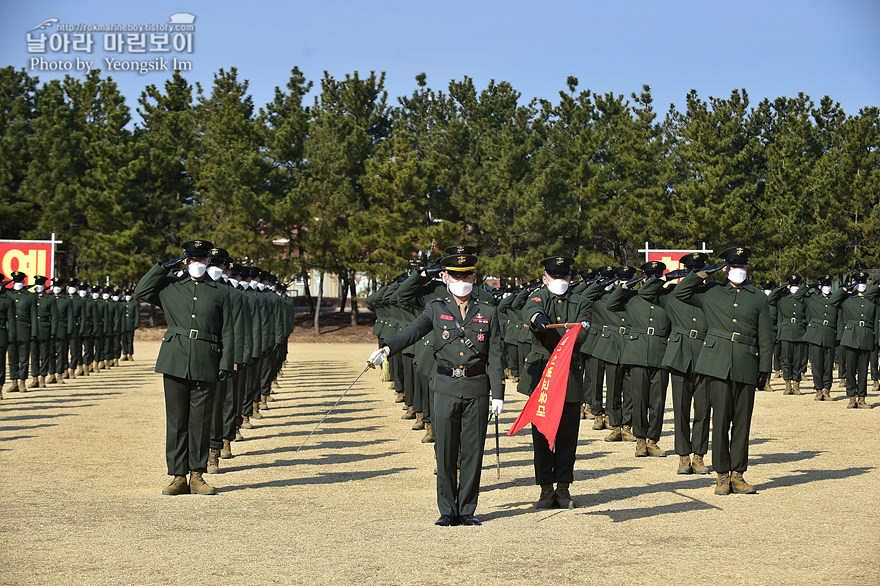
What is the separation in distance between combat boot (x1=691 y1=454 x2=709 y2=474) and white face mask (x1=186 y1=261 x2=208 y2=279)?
5399 mm

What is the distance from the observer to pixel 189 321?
9.75 metres

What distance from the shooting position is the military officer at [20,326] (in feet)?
67.0

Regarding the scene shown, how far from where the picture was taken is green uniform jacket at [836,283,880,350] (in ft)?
61.5

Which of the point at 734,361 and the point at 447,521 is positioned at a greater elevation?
the point at 734,361

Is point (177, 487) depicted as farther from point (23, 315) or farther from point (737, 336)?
point (23, 315)

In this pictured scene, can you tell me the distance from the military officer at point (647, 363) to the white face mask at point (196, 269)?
16.7ft

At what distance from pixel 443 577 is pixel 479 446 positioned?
1909mm

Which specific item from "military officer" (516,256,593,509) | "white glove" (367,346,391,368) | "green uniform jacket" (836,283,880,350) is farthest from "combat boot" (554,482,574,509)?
"green uniform jacket" (836,283,880,350)

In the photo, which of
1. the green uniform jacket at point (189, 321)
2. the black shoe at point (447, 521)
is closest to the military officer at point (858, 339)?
the black shoe at point (447, 521)

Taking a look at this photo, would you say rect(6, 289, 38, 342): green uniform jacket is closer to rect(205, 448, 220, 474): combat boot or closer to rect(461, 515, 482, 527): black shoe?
rect(205, 448, 220, 474): combat boot

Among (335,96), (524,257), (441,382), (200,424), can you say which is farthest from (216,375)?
(335,96)

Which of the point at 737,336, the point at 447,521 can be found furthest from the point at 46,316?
the point at 737,336

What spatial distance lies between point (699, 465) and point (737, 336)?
6.01 ft

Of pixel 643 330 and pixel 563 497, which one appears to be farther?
pixel 643 330
